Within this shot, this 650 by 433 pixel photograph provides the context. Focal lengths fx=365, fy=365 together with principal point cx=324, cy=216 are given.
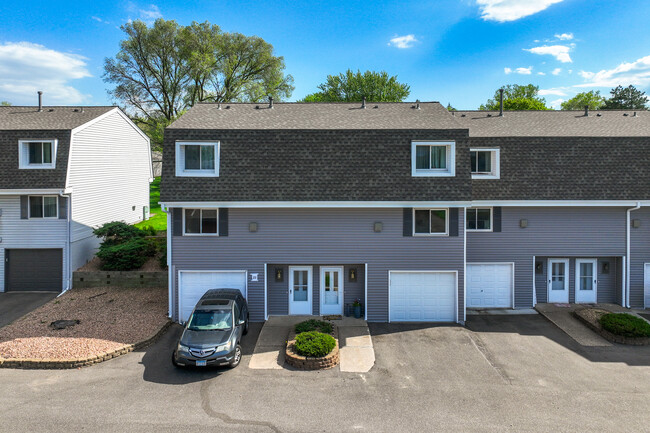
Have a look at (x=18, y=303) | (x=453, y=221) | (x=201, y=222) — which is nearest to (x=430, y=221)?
(x=453, y=221)

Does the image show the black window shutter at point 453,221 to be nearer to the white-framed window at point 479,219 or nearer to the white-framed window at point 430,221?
the white-framed window at point 430,221

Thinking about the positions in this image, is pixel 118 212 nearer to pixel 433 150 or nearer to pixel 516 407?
pixel 433 150

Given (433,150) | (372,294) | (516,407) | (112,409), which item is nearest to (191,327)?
(112,409)

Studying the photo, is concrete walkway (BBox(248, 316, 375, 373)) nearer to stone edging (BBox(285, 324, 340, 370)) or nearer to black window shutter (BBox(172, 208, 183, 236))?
stone edging (BBox(285, 324, 340, 370))

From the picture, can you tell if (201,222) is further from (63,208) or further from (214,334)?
(63,208)

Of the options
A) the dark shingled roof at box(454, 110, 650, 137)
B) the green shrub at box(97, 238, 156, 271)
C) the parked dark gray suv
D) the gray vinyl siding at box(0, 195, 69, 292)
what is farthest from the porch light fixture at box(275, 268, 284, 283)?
the gray vinyl siding at box(0, 195, 69, 292)

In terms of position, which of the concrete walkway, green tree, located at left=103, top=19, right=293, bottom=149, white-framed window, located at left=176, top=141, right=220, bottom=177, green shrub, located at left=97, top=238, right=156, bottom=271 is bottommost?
the concrete walkway
